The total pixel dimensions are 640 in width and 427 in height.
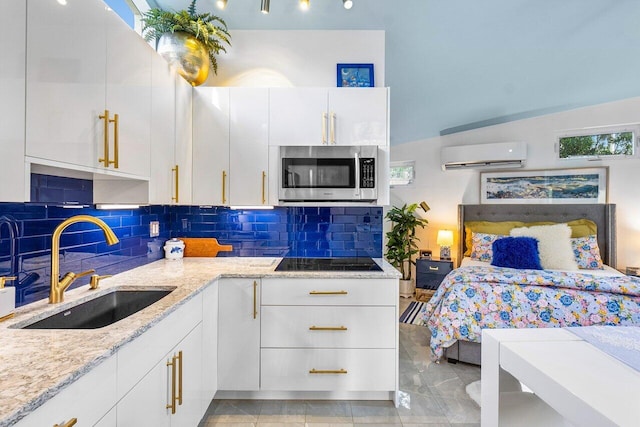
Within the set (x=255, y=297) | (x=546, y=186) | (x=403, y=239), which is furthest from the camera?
(x=403, y=239)

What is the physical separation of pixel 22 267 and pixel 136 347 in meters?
0.67

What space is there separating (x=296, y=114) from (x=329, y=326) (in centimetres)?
144

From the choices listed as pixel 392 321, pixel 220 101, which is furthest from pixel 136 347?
pixel 220 101

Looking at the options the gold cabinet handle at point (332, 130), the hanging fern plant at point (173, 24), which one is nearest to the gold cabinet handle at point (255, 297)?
the gold cabinet handle at point (332, 130)

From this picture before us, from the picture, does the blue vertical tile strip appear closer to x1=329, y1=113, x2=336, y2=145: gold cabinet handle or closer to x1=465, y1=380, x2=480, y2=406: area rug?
x1=329, y1=113, x2=336, y2=145: gold cabinet handle

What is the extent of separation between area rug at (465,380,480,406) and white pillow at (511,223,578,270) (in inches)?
73.2

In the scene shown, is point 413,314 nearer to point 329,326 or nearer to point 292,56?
point 329,326

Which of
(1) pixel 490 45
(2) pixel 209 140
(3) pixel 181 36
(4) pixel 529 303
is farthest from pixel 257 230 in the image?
(1) pixel 490 45

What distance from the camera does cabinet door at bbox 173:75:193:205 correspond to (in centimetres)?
198

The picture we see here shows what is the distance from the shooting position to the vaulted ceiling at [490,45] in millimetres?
2291

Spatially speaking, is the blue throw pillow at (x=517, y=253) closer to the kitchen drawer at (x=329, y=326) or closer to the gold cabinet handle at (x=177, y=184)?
the kitchen drawer at (x=329, y=326)

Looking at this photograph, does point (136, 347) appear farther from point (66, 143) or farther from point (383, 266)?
point (383, 266)

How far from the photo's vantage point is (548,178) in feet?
13.3

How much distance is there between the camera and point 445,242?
4266 millimetres
